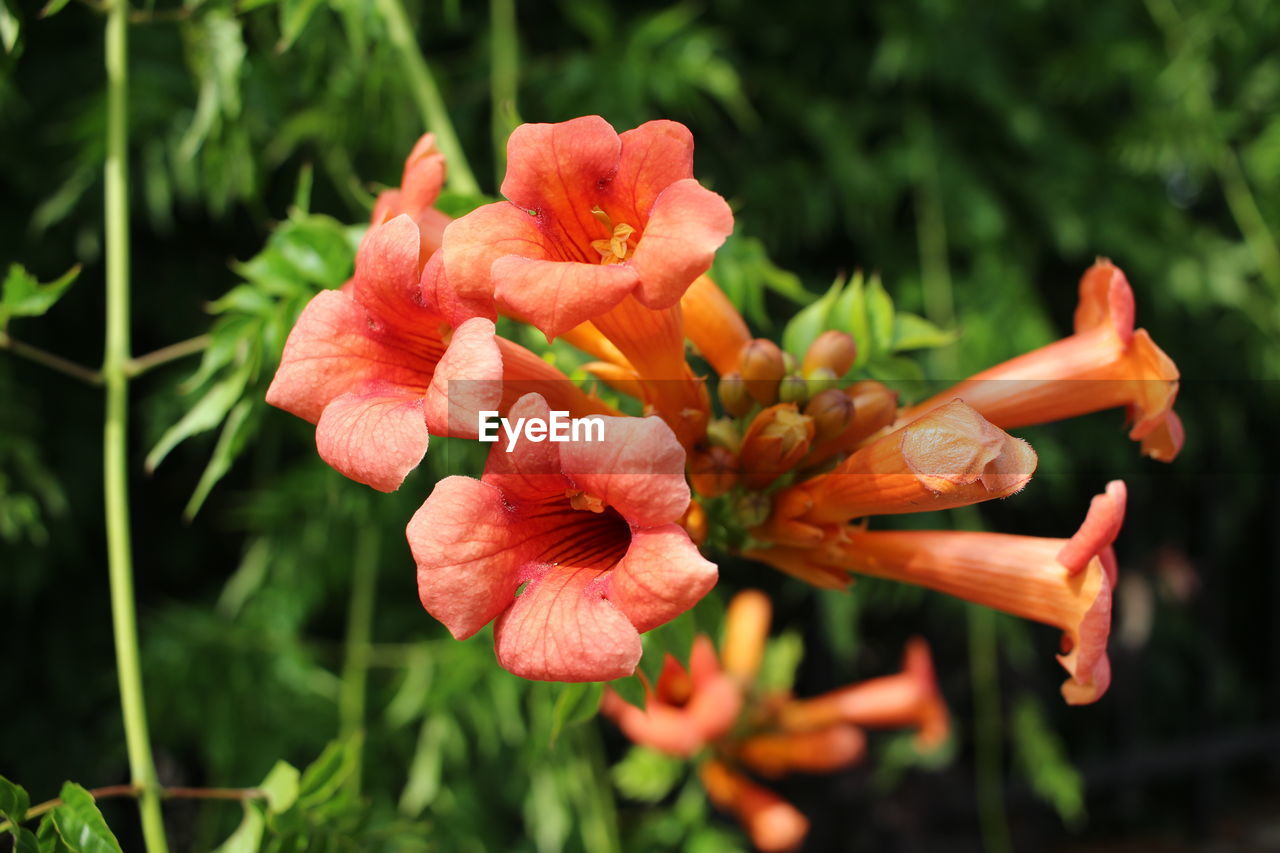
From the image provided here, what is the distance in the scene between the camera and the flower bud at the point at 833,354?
1.44 metres

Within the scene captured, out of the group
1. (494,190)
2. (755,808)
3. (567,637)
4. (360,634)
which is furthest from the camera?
(755,808)

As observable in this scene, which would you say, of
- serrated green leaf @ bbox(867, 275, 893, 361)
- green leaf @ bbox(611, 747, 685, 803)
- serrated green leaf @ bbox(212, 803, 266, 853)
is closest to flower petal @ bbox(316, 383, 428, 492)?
serrated green leaf @ bbox(212, 803, 266, 853)

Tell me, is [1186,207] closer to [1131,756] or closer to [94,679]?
[1131,756]

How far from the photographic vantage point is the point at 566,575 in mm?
1009

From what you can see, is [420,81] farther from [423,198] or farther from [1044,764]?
[1044,764]

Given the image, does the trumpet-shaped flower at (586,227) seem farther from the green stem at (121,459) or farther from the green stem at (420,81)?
the green stem at (121,459)

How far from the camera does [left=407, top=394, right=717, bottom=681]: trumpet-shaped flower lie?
90 centimetres

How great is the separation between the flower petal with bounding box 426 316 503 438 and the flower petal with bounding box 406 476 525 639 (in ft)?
0.18

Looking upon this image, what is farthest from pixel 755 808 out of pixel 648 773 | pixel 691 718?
pixel 691 718

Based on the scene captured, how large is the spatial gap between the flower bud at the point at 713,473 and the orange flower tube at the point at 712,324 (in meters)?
0.17

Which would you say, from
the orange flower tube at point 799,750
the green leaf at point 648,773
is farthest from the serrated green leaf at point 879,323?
the orange flower tube at point 799,750

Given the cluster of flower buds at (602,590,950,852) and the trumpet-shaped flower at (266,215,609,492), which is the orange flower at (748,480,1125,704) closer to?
the trumpet-shaped flower at (266,215,609,492)

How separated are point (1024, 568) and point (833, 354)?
0.40 m

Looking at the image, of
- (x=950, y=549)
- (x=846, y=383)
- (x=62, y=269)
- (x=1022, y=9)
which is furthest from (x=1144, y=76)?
(x=62, y=269)
